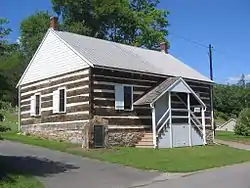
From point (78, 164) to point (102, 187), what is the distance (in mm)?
5178

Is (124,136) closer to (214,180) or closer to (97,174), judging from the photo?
(97,174)

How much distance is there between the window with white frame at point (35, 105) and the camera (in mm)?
32100

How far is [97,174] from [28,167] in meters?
2.93

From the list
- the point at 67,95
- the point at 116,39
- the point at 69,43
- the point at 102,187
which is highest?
the point at 116,39

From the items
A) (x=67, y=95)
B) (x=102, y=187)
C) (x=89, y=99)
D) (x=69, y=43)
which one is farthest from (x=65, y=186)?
(x=69, y=43)

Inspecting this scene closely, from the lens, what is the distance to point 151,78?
30594 mm

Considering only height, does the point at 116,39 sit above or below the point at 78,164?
above

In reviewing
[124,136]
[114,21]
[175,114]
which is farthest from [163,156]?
[114,21]

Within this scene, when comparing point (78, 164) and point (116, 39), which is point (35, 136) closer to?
point (78, 164)

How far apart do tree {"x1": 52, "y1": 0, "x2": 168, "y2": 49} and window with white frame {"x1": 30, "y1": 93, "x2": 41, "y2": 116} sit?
21.9m

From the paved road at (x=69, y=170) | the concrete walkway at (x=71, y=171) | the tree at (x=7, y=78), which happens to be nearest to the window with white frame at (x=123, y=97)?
the paved road at (x=69, y=170)

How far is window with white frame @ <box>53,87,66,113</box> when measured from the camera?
29.1m

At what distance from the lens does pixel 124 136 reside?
27797mm

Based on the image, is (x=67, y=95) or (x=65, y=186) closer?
(x=65, y=186)
